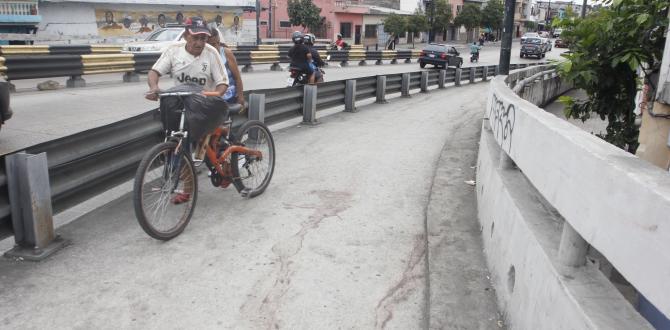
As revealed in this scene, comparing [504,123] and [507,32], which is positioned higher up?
[507,32]

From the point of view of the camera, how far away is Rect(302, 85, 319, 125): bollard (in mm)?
10328

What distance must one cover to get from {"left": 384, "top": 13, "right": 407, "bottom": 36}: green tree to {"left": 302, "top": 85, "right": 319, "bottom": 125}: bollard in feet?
179

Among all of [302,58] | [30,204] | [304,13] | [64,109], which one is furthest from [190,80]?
[304,13]

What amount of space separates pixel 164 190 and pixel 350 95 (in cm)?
821

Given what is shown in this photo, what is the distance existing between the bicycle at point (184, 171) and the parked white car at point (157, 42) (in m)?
14.3

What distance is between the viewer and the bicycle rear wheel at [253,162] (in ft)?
18.0

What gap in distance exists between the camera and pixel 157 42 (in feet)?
65.9

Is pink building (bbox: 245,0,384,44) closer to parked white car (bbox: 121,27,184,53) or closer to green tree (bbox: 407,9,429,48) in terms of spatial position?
green tree (bbox: 407,9,429,48)

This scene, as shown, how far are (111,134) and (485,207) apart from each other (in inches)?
136

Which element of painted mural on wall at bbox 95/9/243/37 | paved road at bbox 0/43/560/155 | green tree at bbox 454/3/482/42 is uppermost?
green tree at bbox 454/3/482/42

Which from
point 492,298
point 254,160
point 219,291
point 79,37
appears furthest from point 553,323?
point 79,37

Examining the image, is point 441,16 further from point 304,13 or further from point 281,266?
point 281,266

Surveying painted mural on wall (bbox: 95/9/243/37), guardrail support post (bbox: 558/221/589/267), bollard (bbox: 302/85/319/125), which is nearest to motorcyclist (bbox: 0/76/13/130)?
bollard (bbox: 302/85/319/125)

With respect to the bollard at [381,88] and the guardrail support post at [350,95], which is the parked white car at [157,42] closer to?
the bollard at [381,88]
